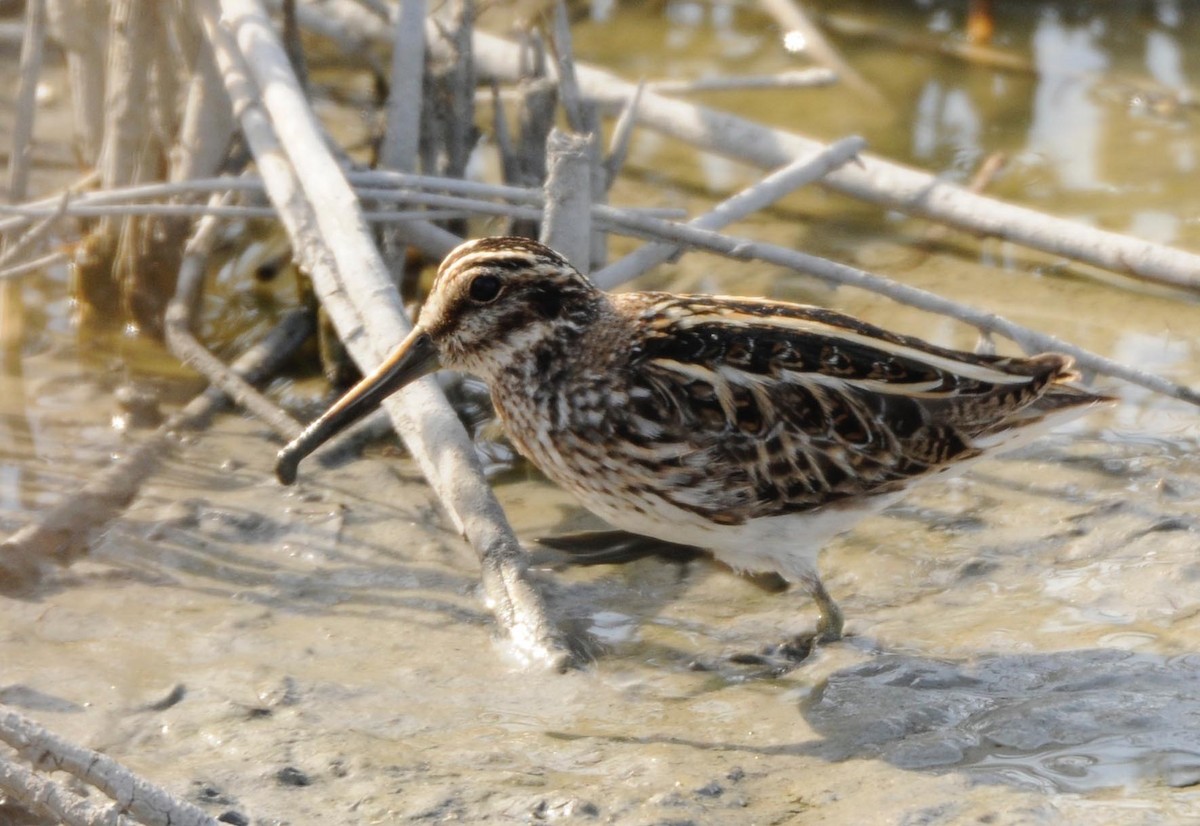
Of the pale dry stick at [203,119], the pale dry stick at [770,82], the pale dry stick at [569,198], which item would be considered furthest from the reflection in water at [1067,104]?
the pale dry stick at [203,119]

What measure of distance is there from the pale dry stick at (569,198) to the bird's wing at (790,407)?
786mm

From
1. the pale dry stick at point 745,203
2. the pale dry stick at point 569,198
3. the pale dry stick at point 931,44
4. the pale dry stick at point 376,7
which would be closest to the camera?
the pale dry stick at point 569,198

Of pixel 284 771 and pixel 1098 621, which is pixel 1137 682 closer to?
pixel 1098 621

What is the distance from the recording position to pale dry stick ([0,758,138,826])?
2957 millimetres

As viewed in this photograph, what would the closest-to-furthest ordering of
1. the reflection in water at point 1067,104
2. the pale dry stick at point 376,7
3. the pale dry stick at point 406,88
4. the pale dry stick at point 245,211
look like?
the pale dry stick at point 245,211 < the pale dry stick at point 406,88 < the pale dry stick at point 376,7 < the reflection in water at point 1067,104

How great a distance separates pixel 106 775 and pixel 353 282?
2238 mm

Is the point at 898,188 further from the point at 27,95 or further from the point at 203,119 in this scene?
the point at 27,95

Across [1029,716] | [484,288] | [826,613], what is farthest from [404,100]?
[1029,716]

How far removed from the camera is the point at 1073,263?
21.5 feet

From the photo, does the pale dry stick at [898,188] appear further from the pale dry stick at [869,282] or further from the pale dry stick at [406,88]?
the pale dry stick at [869,282]

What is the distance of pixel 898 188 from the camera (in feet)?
21.5

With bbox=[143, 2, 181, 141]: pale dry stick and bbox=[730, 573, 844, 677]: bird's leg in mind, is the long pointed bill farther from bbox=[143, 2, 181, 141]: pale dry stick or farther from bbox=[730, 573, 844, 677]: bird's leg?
bbox=[143, 2, 181, 141]: pale dry stick

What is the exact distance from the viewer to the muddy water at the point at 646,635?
3.63 metres

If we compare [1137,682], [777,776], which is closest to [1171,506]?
[1137,682]
